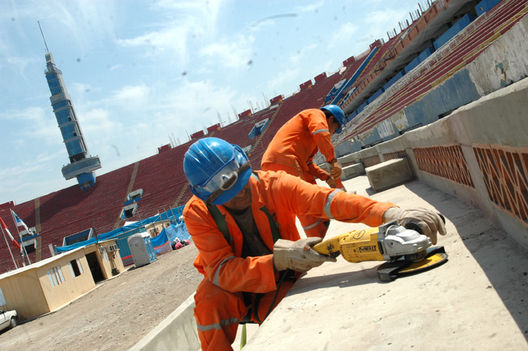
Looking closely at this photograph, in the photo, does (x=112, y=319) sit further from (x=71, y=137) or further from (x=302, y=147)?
(x=71, y=137)

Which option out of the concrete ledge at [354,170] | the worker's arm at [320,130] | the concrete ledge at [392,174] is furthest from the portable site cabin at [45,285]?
the worker's arm at [320,130]

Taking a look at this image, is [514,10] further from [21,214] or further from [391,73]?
[21,214]

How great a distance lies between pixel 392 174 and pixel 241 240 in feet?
10.5

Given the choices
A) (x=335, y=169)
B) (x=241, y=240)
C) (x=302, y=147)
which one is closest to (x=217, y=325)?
(x=241, y=240)

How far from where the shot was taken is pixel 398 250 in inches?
74.9

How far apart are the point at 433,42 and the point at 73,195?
38.7 metres

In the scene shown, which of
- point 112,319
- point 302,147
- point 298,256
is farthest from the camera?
point 112,319

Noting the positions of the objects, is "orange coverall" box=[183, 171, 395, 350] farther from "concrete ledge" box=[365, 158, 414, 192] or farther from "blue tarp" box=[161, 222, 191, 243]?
"blue tarp" box=[161, 222, 191, 243]

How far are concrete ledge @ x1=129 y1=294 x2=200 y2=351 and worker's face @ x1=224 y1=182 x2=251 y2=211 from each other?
1.72m

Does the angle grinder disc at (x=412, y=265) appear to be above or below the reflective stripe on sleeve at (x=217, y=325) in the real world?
above

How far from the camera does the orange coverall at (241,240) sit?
2260 millimetres

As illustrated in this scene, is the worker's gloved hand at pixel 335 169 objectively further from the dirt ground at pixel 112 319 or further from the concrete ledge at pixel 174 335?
the dirt ground at pixel 112 319

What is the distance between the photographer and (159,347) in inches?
145

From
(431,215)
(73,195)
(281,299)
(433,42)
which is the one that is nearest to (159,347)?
(281,299)
